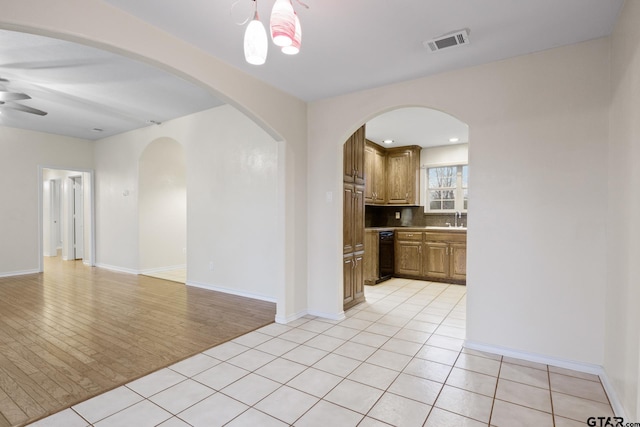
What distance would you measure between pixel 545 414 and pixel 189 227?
5108 mm

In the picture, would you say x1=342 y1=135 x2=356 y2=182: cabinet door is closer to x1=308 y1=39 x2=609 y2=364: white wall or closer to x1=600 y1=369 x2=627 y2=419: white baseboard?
x1=308 y1=39 x2=609 y2=364: white wall

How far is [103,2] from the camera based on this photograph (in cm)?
207

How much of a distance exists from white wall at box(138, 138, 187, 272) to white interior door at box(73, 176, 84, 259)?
3.05m

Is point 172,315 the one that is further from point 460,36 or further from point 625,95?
point 625,95

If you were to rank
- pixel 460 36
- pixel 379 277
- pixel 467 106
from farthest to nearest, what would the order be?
pixel 379 277, pixel 467 106, pixel 460 36

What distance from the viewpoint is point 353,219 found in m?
4.27

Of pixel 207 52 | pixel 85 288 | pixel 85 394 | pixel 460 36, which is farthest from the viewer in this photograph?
pixel 85 288

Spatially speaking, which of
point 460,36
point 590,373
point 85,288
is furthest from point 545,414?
point 85,288

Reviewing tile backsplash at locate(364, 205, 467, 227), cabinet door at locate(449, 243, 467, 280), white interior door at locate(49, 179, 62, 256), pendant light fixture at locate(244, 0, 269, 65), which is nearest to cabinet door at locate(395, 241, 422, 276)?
cabinet door at locate(449, 243, 467, 280)

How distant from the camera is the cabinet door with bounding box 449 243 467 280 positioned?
17.9 ft

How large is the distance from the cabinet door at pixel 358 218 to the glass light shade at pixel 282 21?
9.78 feet

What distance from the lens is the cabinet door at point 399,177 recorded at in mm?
6449

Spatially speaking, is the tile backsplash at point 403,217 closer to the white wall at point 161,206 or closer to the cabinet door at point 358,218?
the cabinet door at point 358,218

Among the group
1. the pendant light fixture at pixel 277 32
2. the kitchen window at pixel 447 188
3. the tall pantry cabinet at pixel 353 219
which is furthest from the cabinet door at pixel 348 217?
the kitchen window at pixel 447 188
